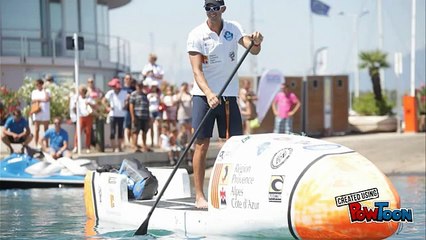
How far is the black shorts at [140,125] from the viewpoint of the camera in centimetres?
1953

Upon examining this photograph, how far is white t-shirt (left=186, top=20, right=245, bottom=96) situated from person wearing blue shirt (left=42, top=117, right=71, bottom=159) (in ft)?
31.5

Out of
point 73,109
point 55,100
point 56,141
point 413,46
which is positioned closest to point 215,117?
point 56,141

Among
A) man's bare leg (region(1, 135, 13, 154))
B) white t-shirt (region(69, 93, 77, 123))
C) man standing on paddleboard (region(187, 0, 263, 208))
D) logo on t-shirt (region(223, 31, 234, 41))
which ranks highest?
logo on t-shirt (region(223, 31, 234, 41))

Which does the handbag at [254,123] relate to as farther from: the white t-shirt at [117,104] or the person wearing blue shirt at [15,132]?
the person wearing blue shirt at [15,132]

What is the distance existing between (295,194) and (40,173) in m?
9.85

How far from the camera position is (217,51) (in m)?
9.01

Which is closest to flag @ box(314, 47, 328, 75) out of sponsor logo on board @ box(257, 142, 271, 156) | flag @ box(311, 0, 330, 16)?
flag @ box(311, 0, 330, 16)

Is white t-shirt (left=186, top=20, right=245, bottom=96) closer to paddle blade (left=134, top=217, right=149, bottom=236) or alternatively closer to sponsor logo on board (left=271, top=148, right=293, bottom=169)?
paddle blade (left=134, top=217, right=149, bottom=236)

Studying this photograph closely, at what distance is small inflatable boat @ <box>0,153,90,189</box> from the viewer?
1628 centimetres

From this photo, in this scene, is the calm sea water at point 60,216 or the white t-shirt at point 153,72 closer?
the calm sea water at point 60,216

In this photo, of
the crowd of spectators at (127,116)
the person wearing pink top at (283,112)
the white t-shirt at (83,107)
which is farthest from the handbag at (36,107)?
the person wearing pink top at (283,112)

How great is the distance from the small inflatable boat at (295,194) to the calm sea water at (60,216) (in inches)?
24.9

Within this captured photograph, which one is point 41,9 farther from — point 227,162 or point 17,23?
point 227,162

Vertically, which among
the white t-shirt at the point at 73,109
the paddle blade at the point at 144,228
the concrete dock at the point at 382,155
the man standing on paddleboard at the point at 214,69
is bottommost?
the concrete dock at the point at 382,155
